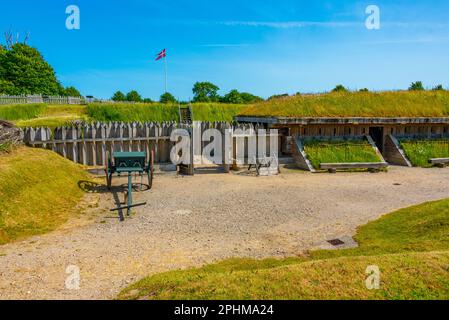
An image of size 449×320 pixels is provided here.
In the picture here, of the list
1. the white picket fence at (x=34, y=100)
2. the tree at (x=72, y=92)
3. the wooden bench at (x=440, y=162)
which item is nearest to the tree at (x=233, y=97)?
the white picket fence at (x=34, y=100)

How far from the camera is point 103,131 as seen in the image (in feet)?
54.3

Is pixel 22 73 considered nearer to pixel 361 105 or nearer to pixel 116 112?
pixel 116 112

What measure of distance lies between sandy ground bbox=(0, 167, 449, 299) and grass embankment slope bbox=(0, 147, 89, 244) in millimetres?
766

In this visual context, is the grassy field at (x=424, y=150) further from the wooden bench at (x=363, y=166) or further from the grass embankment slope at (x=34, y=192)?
the grass embankment slope at (x=34, y=192)

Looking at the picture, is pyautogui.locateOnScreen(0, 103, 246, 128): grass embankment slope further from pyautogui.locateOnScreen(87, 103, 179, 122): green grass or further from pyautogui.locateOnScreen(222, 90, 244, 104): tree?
pyautogui.locateOnScreen(222, 90, 244, 104): tree

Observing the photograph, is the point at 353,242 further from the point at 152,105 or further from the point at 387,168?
the point at 152,105

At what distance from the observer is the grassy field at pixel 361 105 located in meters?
21.3

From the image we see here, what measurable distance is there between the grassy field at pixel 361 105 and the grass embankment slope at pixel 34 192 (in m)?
12.8

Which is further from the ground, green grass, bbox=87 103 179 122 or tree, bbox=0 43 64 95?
tree, bbox=0 43 64 95

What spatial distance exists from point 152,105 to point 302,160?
2429cm

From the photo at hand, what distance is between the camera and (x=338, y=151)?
64.2ft

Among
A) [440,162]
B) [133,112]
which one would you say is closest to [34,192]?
Answer: [440,162]

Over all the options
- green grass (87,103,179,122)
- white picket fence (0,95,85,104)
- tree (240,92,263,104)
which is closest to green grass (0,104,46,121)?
white picket fence (0,95,85,104)

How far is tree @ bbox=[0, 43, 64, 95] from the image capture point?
49281 millimetres
